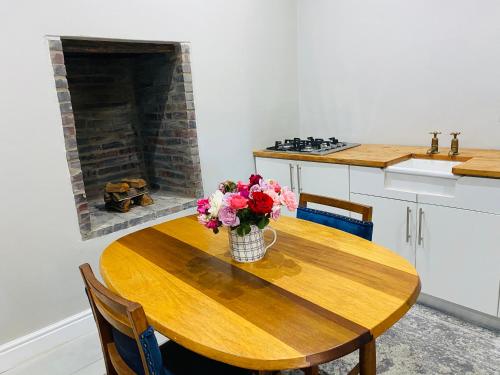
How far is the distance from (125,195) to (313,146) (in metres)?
1.50

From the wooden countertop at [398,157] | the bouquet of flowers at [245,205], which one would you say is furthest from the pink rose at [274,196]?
the wooden countertop at [398,157]

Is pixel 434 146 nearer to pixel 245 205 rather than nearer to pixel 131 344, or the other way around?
pixel 245 205

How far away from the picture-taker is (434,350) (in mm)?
2053

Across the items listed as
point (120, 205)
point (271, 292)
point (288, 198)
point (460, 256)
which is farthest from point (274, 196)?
point (120, 205)

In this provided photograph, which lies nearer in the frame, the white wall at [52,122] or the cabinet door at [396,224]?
the white wall at [52,122]

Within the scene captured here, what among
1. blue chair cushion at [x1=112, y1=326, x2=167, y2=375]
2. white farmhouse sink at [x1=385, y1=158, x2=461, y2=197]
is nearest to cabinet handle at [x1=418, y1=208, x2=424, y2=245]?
white farmhouse sink at [x1=385, y1=158, x2=461, y2=197]

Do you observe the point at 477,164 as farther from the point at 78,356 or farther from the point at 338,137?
the point at 78,356

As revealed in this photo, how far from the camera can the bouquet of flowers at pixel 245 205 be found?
52.0 inches

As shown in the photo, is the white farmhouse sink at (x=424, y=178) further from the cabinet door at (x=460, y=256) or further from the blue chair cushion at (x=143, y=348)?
the blue chair cushion at (x=143, y=348)

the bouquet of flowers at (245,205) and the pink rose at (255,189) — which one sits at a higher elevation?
the pink rose at (255,189)

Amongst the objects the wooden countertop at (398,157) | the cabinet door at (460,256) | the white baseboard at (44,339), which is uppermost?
the wooden countertop at (398,157)

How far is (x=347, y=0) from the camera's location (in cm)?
312

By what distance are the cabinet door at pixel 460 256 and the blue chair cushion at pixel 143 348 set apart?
176 cm

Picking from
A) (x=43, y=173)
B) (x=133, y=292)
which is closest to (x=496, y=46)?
(x=133, y=292)
